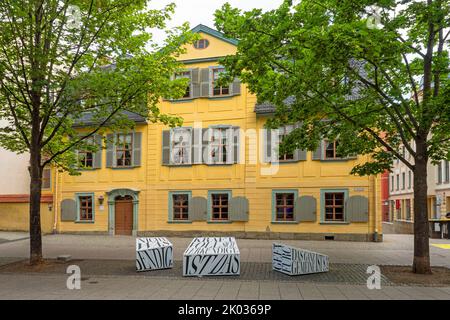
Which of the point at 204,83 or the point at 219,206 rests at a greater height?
the point at 204,83

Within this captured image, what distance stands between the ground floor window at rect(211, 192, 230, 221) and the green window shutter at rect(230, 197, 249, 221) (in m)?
0.52

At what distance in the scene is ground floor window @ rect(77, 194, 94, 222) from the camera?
23000 millimetres

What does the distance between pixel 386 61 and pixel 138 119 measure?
14.9 m

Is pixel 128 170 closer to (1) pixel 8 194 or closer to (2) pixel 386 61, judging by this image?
(1) pixel 8 194

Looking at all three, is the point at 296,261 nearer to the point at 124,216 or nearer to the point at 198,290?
the point at 198,290

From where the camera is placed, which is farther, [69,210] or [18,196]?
[18,196]

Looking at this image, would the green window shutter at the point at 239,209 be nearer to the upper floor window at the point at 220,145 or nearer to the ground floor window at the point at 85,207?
the upper floor window at the point at 220,145

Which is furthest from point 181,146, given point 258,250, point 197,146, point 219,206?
point 258,250

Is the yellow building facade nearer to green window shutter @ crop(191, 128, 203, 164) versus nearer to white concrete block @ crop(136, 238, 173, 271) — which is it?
green window shutter @ crop(191, 128, 203, 164)

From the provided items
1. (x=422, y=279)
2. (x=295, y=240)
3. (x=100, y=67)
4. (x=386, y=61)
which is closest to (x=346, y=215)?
(x=295, y=240)

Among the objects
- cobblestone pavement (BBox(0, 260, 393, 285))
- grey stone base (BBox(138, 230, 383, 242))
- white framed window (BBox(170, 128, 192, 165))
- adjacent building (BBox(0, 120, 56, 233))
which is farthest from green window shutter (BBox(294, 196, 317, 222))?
adjacent building (BBox(0, 120, 56, 233))

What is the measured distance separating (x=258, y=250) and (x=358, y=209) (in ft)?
20.7

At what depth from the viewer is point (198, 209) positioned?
A: 68.7 feet

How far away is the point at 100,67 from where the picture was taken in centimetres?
1314
